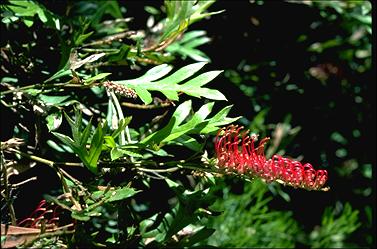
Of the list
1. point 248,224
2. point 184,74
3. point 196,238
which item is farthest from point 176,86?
point 248,224

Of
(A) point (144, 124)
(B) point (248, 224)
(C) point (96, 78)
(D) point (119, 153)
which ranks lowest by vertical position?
(B) point (248, 224)

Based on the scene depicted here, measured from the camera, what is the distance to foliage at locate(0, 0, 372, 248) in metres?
1.10

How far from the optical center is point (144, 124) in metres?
1.44

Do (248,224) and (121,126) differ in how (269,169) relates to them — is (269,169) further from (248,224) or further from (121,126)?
(248,224)

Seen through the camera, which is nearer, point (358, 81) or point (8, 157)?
point (8, 157)

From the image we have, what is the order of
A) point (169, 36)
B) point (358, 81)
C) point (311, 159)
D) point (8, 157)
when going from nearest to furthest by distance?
point (8, 157)
point (169, 36)
point (311, 159)
point (358, 81)

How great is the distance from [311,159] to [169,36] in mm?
878

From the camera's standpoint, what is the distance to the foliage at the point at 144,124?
110 centimetres

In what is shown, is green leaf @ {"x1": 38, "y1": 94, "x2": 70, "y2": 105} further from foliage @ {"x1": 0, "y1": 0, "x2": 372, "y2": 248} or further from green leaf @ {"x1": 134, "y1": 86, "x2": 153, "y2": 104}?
green leaf @ {"x1": 134, "y1": 86, "x2": 153, "y2": 104}

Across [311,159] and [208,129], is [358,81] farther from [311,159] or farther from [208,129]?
[208,129]

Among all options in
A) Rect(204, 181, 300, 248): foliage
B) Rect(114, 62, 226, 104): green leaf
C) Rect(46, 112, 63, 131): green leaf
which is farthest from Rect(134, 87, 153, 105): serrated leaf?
Rect(204, 181, 300, 248): foliage

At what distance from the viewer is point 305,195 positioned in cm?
211

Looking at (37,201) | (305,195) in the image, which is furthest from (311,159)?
(37,201)

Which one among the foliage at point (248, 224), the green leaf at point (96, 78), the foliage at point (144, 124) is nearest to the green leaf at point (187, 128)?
the foliage at point (144, 124)
